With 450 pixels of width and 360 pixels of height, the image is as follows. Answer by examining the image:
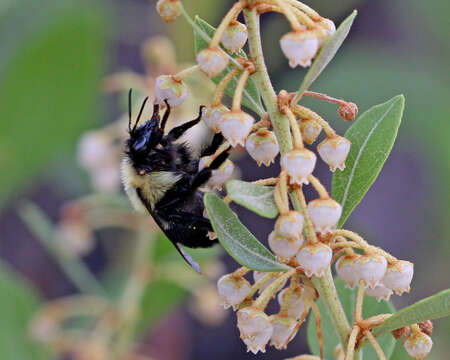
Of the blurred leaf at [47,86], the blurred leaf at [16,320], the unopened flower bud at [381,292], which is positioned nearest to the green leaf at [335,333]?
the unopened flower bud at [381,292]

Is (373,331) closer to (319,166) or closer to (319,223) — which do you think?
(319,223)

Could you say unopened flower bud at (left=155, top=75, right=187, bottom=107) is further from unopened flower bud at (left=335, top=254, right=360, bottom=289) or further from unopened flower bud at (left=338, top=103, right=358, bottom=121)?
unopened flower bud at (left=335, top=254, right=360, bottom=289)

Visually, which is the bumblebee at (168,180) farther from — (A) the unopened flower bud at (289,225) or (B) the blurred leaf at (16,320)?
(B) the blurred leaf at (16,320)

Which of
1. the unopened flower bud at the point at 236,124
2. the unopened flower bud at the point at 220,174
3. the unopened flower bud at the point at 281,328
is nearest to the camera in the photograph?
the unopened flower bud at the point at 236,124

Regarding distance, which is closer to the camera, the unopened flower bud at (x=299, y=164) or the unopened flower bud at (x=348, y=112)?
the unopened flower bud at (x=299, y=164)

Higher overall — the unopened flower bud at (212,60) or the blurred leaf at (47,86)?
the unopened flower bud at (212,60)

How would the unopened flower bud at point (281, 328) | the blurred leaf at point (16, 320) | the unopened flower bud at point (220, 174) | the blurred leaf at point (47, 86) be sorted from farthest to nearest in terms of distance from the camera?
the blurred leaf at point (47, 86) → the blurred leaf at point (16, 320) → the unopened flower bud at point (220, 174) → the unopened flower bud at point (281, 328)

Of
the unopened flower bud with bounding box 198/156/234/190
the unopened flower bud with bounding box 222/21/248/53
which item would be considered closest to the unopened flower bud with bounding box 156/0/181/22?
the unopened flower bud with bounding box 222/21/248/53
